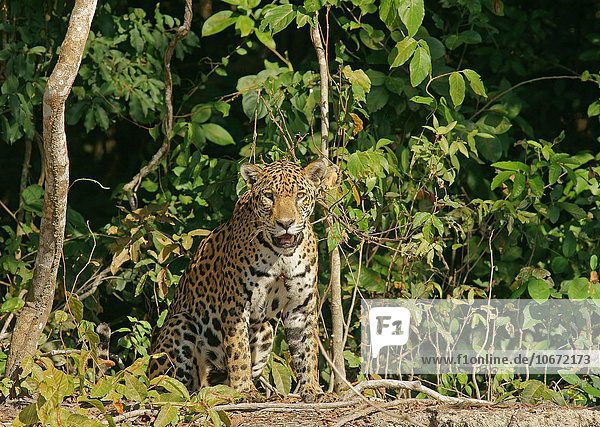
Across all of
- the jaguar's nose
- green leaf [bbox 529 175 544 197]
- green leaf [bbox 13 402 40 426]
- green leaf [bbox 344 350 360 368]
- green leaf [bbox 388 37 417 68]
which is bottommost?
green leaf [bbox 13 402 40 426]

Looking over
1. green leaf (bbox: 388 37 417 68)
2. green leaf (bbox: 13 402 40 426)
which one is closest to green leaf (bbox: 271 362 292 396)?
green leaf (bbox: 13 402 40 426)

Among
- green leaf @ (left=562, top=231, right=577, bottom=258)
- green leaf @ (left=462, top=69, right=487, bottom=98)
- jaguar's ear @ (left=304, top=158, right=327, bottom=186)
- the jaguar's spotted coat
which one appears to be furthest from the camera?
green leaf @ (left=562, top=231, right=577, bottom=258)

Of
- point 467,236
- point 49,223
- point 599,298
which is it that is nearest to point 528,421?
point 599,298

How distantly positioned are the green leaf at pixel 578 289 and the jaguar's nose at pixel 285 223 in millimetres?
1978

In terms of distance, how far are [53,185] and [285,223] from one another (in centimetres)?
125

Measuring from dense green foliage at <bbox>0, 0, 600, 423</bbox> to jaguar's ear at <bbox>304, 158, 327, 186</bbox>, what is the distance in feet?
0.51

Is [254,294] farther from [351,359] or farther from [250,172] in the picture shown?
[351,359]

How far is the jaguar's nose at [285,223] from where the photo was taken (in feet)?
19.9

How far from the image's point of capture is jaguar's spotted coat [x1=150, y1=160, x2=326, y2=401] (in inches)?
244

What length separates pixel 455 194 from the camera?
8.14m

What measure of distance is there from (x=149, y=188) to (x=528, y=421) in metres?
3.65

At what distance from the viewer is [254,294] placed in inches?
249

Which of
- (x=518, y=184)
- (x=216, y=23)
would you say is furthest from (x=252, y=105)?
(x=518, y=184)

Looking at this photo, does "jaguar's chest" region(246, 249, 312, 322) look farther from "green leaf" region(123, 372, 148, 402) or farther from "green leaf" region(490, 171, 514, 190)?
"green leaf" region(490, 171, 514, 190)
